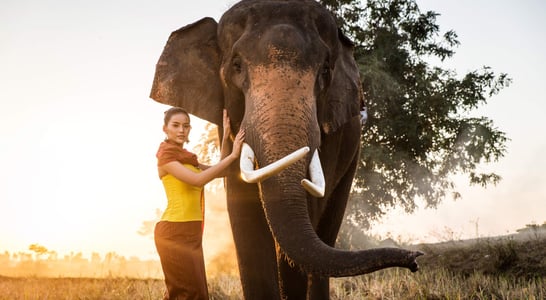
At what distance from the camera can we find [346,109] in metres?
5.62

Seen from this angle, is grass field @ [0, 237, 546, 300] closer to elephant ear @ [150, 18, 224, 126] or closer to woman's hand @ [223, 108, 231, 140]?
woman's hand @ [223, 108, 231, 140]

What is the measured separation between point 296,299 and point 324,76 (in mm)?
2240

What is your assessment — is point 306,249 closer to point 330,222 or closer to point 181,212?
point 181,212

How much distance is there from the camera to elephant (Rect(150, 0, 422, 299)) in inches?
168

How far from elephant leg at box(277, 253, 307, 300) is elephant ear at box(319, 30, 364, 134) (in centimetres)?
147

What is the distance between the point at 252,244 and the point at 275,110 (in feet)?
4.48

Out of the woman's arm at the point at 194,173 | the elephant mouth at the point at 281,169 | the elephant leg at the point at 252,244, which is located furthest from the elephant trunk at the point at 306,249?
the elephant leg at the point at 252,244

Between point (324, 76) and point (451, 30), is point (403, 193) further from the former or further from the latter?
point (324, 76)

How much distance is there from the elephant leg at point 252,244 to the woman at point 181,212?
0.65 meters

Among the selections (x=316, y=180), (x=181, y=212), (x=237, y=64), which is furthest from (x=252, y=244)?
(x=237, y=64)

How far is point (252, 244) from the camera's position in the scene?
5309 mm

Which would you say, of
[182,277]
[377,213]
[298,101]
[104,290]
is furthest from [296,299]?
[377,213]

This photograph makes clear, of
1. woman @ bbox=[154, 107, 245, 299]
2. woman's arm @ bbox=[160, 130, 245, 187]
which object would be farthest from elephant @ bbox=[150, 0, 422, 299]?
woman @ bbox=[154, 107, 245, 299]

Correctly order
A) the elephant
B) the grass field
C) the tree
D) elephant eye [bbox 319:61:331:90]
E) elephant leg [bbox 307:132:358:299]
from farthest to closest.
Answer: the tree < the grass field < elephant leg [bbox 307:132:358:299] < elephant eye [bbox 319:61:331:90] < the elephant
